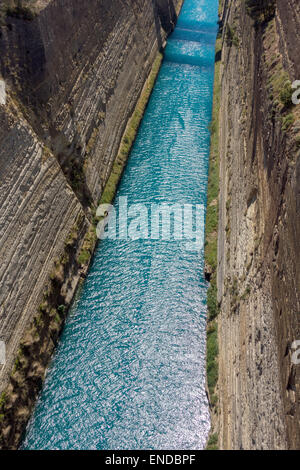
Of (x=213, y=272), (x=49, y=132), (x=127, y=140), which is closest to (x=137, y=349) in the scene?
(x=213, y=272)

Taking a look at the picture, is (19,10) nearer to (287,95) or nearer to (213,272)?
(287,95)

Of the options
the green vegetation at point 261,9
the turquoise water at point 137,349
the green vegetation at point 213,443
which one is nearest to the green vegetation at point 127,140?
the turquoise water at point 137,349

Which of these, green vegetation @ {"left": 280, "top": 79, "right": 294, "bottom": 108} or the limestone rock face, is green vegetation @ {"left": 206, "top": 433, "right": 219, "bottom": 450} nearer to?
the limestone rock face

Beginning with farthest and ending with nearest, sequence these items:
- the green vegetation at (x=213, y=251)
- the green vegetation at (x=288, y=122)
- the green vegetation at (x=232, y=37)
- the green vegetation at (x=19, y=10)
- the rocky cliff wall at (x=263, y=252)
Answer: the green vegetation at (x=232, y=37), the green vegetation at (x=19, y=10), the green vegetation at (x=213, y=251), the green vegetation at (x=288, y=122), the rocky cliff wall at (x=263, y=252)

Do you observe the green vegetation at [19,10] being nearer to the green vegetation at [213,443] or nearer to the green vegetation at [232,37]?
the green vegetation at [232,37]

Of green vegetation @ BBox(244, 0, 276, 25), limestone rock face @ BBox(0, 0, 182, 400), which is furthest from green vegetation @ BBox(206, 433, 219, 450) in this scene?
green vegetation @ BBox(244, 0, 276, 25)
